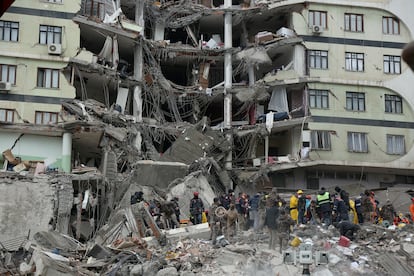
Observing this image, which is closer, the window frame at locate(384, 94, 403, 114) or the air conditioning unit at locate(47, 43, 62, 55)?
the air conditioning unit at locate(47, 43, 62, 55)

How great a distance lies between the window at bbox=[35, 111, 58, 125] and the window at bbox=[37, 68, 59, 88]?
61.3 inches

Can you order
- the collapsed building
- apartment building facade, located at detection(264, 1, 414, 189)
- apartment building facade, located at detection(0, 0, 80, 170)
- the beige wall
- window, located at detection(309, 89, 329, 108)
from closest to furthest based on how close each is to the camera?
1. apartment building facade, located at detection(0, 0, 80, 170)
2. the collapsed building
3. the beige wall
4. apartment building facade, located at detection(264, 1, 414, 189)
5. window, located at detection(309, 89, 329, 108)

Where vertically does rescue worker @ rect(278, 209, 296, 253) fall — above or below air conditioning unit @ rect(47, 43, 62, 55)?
below

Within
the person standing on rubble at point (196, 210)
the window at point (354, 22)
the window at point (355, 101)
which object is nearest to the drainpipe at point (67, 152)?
the person standing on rubble at point (196, 210)

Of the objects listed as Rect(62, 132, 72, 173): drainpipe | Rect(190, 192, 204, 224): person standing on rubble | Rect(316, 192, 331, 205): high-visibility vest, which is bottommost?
Rect(190, 192, 204, 224): person standing on rubble

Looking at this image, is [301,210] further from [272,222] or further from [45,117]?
[45,117]

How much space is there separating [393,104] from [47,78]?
63.9 ft

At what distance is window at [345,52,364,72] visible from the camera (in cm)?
3638

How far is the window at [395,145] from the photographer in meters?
35.4

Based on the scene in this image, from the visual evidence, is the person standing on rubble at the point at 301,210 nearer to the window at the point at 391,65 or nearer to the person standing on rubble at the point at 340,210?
the person standing on rubble at the point at 340,210

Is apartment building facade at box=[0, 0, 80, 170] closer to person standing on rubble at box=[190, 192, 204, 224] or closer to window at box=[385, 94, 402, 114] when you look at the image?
person standing on rubble at box=[190, 192, 204, 224]

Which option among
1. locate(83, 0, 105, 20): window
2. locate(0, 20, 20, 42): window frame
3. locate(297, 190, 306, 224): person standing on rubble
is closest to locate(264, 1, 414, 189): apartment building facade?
locate(83, 0, 105, 20): window

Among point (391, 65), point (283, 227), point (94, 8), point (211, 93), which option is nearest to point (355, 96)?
point (391, 65)

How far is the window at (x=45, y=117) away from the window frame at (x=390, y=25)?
19.9 meters
